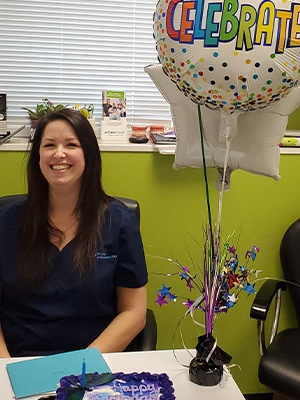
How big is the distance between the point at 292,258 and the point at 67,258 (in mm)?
996

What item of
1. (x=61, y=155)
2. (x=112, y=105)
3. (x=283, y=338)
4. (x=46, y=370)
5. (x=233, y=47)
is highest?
(x=233, y=47)

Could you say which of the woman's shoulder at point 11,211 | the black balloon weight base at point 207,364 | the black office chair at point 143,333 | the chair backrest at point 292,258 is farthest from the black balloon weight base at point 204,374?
the chair backrest at point 292,258

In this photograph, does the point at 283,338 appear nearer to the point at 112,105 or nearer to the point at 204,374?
the point at 204,374

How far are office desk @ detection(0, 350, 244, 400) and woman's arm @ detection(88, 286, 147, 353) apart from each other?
8.5 inches

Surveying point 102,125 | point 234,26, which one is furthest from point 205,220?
point 234,26

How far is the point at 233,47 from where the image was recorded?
1.06 m

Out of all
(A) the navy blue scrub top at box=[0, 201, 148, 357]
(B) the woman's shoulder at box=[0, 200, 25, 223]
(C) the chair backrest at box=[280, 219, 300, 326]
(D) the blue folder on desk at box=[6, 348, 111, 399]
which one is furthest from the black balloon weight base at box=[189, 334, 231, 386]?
(C) the chair backrest at box=[280, 219, 300, 326]

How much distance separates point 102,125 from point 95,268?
82 cm

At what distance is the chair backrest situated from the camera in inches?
82.6

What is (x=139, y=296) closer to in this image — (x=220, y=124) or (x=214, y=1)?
(x=220, y=124)

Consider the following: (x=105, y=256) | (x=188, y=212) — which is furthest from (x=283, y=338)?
(x=105, y=256)

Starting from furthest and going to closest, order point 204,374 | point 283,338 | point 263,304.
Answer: point 283,338
point 263,304
point 204,374

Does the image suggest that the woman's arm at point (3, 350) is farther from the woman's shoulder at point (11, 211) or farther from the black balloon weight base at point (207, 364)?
the black balloon weight base at point (207, 364)

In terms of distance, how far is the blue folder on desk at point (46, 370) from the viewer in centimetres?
116
